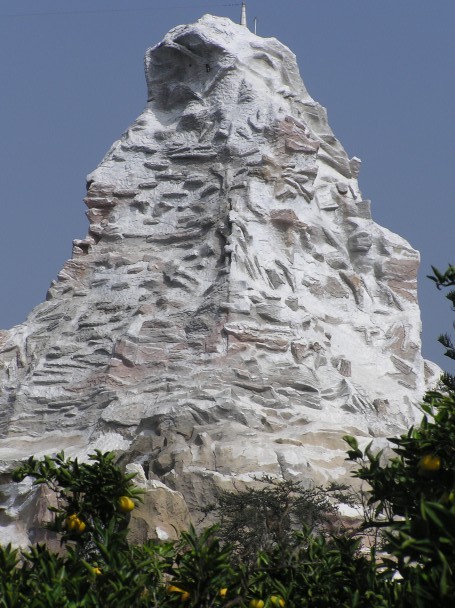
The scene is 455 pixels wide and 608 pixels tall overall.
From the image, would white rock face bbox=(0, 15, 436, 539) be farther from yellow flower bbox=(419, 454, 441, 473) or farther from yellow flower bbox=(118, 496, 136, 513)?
yellow flower bbox=(419, 454, 441, 473)

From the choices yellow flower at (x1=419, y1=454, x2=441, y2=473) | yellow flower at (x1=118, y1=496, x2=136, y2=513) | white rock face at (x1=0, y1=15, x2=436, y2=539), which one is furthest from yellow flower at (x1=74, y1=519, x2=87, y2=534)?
white rock face at (x1=0, y1=15, x2=436, y2=539)

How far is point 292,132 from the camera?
91.0 feet

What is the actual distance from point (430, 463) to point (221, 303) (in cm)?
1408

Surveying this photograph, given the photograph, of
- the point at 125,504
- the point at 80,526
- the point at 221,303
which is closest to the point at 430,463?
the point at 125,504

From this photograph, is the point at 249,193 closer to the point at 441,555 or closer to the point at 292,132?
the point at 292,132

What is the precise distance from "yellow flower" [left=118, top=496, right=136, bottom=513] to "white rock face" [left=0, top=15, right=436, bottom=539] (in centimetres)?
883

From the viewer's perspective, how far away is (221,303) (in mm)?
24594

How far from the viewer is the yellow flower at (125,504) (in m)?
11.9

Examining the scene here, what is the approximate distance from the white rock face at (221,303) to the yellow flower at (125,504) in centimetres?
883

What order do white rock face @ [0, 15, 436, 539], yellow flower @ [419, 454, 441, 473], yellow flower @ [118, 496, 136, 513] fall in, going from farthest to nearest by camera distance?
white rock face @ [0, 15, 436, 539] → yellow flower @ [118, 496, 136, 513] → yellow flower @ [419, 454, 441, 473]

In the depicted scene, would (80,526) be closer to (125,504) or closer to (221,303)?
(125,504)

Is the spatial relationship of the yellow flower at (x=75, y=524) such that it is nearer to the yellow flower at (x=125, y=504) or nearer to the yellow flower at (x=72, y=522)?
the yellow flower at (x=72, y=522)

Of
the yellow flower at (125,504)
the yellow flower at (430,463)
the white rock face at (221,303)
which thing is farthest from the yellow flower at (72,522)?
the white rock face at (221,303)

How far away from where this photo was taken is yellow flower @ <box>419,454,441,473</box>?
10656 mm
